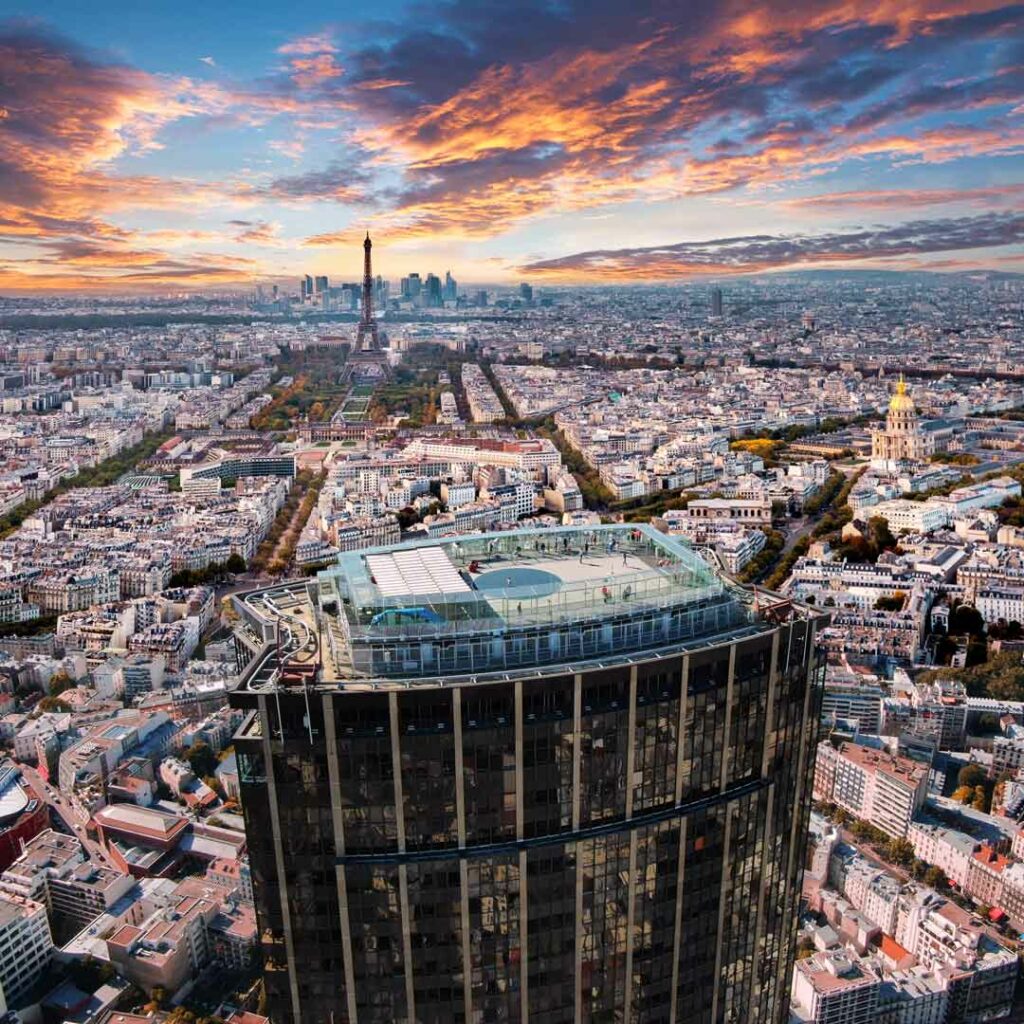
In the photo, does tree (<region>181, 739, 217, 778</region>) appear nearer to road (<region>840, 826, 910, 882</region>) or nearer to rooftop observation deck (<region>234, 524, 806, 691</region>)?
rooftop observation deck (<region>234, 524, 806, 691</region>)

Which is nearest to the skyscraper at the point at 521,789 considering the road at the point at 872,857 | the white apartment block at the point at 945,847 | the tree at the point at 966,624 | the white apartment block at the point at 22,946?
the white apartment block at the point at 22,946

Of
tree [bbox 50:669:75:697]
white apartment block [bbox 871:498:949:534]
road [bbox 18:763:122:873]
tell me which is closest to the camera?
road [bbox 18:763:122:873]

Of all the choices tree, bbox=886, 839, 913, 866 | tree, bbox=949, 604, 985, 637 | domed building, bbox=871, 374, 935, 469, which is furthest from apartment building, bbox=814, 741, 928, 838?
domed building, bbox=871, 374, 935, 469

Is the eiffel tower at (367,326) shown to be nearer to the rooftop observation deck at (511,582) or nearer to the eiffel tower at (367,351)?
the eiffel tower at (367,351)

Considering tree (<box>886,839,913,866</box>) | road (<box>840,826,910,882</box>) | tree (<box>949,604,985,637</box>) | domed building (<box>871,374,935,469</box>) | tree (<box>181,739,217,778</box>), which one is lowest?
road (<box>840,826,910,882</box>)

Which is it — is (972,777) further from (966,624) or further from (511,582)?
(511,582)

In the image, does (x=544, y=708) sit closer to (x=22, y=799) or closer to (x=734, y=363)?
(x=22, y=799)
